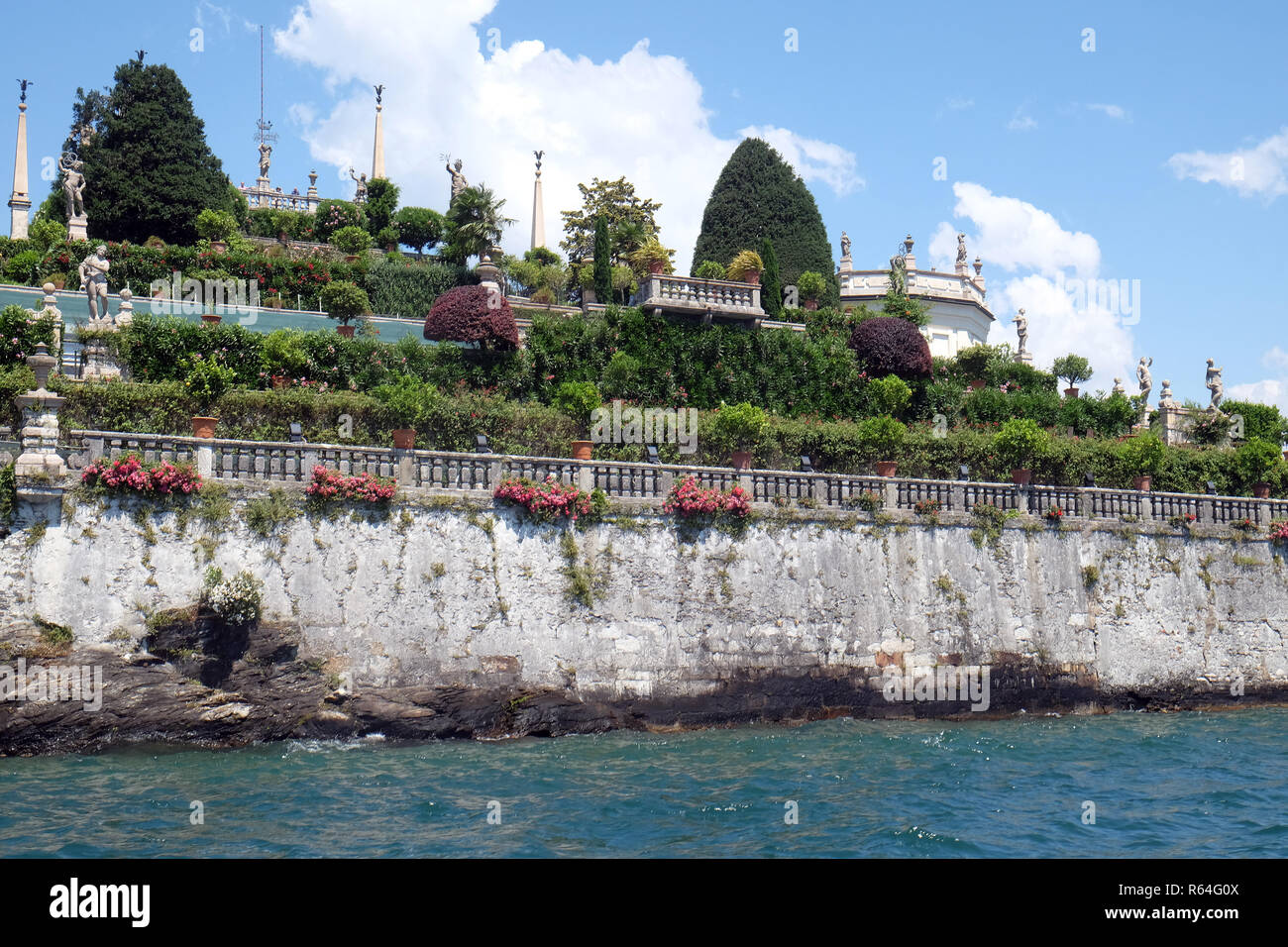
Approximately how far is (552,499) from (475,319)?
912 cm

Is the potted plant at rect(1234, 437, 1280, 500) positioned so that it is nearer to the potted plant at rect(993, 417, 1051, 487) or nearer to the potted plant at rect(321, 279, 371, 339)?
the potted plant at rect(993, 417, 1051, 487)

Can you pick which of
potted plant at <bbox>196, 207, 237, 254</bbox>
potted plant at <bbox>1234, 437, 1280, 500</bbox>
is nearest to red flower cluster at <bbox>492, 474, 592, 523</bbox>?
potted plant at <bbox>1234, 437, 1280, 500</bbox>

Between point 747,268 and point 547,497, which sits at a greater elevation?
point 747,268

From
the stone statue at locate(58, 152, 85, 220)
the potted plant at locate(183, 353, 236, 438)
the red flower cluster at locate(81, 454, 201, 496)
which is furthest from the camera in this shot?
the stone statue at locate(58, 152, 85, 220)

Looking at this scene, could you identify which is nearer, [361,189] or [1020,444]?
[1020,444]

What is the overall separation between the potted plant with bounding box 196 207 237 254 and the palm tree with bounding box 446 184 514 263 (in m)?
9.29

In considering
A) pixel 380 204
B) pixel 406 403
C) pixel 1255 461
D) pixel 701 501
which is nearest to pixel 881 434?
pixel 701 501

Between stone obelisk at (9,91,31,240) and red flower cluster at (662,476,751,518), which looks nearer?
red flower cluster at (662,476,751,518)

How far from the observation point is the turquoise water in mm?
14102

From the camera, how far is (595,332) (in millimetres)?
30797

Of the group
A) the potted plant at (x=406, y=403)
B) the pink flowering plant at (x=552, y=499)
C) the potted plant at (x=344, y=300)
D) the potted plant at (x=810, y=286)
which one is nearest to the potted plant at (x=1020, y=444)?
the pink flowering plant at (x=552, y=499)

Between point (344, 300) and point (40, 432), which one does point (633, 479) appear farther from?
point (344, 300)

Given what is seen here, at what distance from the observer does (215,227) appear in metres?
42.3

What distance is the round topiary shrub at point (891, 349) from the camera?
33.8 meters
